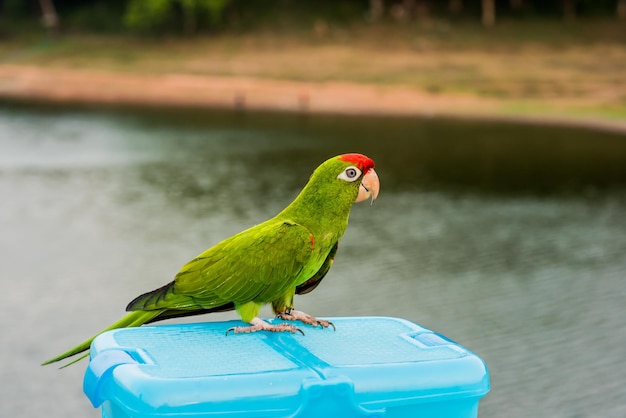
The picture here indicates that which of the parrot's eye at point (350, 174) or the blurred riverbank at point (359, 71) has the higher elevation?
the parrot's eye at point (350, 174)

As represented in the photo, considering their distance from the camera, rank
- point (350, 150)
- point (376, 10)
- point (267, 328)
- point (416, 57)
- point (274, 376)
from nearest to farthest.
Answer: point (274, 376)
point (267, 328)
point (350, 150)
point (416, 57)
point (376, 10)

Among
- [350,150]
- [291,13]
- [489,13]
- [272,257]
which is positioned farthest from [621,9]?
[272,257]

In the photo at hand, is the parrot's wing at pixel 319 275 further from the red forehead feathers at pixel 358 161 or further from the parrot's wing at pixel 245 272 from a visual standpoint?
the red forehead feathers at pixel 358 161

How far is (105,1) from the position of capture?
43406 millimetres

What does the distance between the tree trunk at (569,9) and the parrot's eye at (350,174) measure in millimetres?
36176

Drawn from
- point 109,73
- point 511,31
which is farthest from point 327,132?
point 511,31

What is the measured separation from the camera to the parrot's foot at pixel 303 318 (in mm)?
2857

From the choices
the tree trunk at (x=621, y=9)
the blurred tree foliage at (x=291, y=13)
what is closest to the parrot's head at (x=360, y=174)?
the blurred tree foliage at (x=291, y=13)

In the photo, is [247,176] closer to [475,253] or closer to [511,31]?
[475,253]

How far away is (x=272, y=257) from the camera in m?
2.85

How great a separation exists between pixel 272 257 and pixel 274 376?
62cm

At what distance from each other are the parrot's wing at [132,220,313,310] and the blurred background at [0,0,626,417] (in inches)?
127

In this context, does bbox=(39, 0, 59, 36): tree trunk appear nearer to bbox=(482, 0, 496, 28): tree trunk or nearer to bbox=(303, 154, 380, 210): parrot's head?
bbox=(482, 0, 496, 28): tree trunk

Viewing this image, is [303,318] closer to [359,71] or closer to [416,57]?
[359,71]
